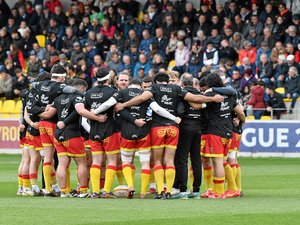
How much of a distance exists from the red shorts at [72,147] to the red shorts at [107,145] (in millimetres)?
341

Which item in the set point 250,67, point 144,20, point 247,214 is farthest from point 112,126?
point 144,20

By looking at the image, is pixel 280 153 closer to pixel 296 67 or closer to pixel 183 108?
pixel 296 67

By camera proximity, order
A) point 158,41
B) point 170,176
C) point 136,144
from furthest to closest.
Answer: point 158,41
point 136,144
point 170,176

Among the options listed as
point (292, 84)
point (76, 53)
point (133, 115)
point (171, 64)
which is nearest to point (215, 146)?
point (133, 115)

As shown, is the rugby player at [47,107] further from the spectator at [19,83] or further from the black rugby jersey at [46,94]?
the spectator at [19,83]

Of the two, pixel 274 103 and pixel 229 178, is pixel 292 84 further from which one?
pixel 229 178

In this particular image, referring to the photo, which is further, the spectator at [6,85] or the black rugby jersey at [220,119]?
the spectator at [6,85]

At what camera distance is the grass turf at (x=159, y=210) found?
14.2m

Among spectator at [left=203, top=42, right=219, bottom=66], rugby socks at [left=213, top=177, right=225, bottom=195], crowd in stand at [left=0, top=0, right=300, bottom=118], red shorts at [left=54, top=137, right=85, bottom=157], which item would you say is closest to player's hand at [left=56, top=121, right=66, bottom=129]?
red shorts at [left=54, top=137, right=85, bottom=157]

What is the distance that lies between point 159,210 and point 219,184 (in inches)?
121

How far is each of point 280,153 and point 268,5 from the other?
658 centimetres

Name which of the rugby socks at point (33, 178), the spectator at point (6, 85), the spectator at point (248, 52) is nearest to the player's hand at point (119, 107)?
the rugby socks at point (33, 178)

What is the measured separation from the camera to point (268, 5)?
35219 millimetres

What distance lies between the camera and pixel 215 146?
18406 millimetres
